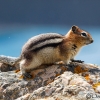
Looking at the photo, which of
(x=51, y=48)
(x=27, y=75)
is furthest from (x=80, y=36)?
(x=27, y=75)

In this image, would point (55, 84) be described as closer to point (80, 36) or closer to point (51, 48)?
point (51, 48)

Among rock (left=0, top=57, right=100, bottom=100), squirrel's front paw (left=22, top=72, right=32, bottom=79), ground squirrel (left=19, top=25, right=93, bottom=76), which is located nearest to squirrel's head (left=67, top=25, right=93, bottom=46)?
ground squirrel (left=19, top=25, right=93, bottom=76)

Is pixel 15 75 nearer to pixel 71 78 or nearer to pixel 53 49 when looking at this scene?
pixel 53 49

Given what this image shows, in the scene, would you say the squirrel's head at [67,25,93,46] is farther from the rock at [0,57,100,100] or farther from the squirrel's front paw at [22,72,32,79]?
the squirrel's front paw at [22,72,32,79]

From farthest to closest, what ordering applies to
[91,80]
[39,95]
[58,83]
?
[91,80], [58,83], [39,95]

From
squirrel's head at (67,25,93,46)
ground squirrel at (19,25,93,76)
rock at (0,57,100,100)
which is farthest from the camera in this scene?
squirrel's head at (67,25,93,46)

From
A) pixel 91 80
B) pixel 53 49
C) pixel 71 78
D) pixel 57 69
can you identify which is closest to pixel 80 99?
pixel 71 78

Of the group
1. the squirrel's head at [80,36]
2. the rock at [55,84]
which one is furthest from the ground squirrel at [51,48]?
the rock at [55,84]
